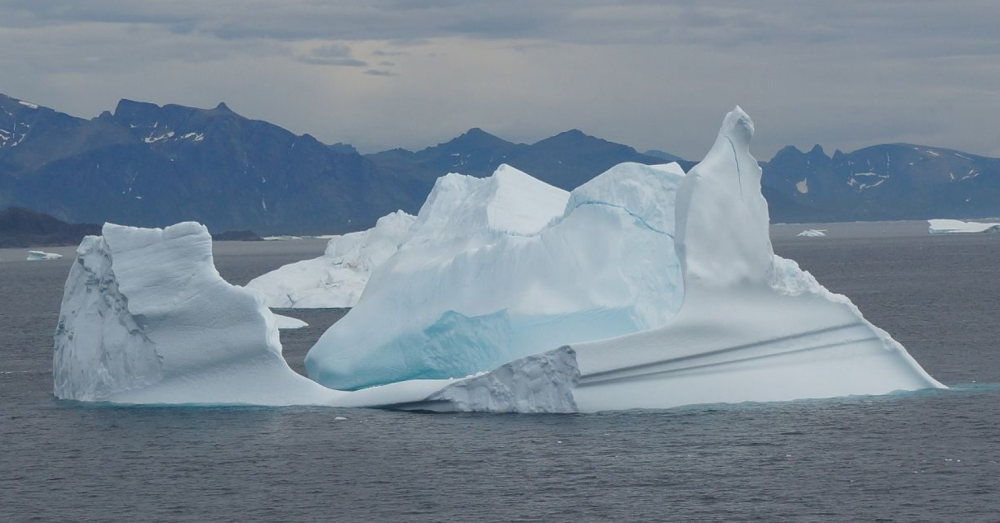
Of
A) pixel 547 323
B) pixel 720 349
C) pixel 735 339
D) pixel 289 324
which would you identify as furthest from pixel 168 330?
pixel 289 324

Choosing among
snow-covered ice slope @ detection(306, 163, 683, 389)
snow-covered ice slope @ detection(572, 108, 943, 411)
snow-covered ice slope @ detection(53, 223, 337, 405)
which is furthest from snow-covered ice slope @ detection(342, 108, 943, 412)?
snow-covered ice slope @ detection(53, 223, 337, 405)

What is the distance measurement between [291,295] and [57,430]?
36.2m

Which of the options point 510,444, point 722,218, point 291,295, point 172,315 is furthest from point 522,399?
point 291,295

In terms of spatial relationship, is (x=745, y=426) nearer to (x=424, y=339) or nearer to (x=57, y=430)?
(x=424, y=339)

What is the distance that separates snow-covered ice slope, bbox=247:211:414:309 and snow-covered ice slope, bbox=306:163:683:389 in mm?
30042

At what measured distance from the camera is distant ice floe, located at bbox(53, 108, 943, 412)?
28.6 metres

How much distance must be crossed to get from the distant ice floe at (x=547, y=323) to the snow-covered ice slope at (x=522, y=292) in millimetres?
43

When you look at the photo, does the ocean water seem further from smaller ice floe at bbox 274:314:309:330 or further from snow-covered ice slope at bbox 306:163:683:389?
smaller ice floe at bbox 274:314:309:330

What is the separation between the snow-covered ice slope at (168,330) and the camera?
29562 mm

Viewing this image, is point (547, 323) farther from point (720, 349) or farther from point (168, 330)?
point (168, 330)

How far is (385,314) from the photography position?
33.4m

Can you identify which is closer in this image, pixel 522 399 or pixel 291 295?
pixel 522 399

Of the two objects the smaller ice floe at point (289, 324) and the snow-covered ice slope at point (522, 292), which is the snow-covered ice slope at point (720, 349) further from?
the smaller ice floe at point (289, 324)

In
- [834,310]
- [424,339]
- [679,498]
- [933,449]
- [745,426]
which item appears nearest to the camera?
[679,498]
